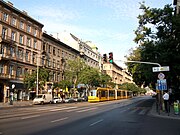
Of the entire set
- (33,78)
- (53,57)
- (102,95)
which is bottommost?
(102,95)

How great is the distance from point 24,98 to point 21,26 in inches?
591

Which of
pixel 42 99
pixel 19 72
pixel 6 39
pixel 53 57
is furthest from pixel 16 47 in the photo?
pixel 53 57

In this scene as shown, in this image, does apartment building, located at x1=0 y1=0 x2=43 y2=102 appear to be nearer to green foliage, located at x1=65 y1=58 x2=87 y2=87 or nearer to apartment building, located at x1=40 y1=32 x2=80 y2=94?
apartment building, located at x1=40 y1=32 x2=80 y2=94

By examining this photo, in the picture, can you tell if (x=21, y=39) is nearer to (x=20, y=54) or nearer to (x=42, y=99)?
(x=20, y=54)

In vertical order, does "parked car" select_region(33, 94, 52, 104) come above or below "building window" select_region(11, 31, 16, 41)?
below

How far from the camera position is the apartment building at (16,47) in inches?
1853

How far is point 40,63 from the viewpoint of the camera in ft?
196

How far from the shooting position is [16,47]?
51.2 metres

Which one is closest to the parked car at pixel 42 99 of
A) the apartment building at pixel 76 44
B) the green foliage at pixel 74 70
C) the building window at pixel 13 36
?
the building window at pixel 13 36

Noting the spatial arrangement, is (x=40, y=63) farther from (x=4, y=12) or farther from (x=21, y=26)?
(x=4, y=12)

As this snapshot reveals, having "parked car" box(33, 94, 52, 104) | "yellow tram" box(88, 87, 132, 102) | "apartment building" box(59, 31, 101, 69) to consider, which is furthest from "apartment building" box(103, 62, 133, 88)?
"parked car" box(33, 94, 52, 104)

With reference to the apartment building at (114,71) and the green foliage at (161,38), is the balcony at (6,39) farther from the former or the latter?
the apartment building at (114,71)

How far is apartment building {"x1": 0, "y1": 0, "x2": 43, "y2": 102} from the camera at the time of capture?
47.1 metres

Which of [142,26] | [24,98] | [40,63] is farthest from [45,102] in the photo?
[142,26]
